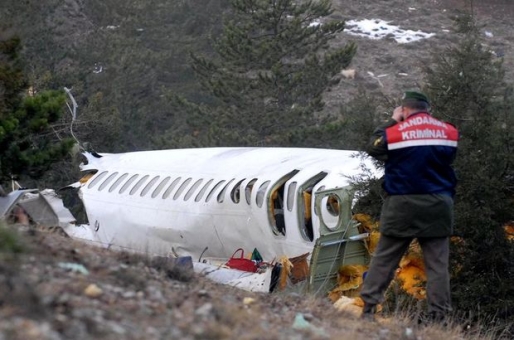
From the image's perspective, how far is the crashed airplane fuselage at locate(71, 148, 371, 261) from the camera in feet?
42.4

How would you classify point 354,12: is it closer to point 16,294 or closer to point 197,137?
point 197,137

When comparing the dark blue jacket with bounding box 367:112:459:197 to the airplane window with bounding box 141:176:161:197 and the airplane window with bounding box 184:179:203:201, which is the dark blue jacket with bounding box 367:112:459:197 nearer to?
the airplane window with bounding box 184:179:203:201

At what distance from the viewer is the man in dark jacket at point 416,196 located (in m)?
7.17

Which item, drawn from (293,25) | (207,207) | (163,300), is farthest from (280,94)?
(163,300)

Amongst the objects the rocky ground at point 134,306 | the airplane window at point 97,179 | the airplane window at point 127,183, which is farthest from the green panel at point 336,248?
the airplane window at point 97,179

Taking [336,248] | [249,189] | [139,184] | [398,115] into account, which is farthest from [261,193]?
[398,115]

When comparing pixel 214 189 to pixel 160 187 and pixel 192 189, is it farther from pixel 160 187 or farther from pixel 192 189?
pixel 160 187

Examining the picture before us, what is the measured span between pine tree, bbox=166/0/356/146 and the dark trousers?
21550 millimetres

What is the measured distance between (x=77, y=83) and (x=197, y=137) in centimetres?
491

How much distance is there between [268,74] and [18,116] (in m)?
18.4

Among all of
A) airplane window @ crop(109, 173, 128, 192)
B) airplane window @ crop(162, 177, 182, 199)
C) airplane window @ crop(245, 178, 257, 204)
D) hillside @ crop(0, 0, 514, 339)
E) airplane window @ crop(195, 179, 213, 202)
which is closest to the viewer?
hillside @ crop(0, 0, 514, 339)

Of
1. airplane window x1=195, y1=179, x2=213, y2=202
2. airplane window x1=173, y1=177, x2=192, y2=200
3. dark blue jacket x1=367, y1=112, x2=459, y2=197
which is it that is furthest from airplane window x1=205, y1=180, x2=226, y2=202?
dark blue jacket x1=367, y1=112, x2=459, y2=197

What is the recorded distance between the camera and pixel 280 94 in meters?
30.4

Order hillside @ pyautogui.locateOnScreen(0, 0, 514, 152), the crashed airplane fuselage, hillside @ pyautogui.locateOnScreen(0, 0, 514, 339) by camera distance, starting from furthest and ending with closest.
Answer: hillside @ pyautogui.locateOnScreen(0, 0, 514, 152) < the crashed airplane fuselage < hillside @ pyautogui.locateOnScreen(0, 0, 514, 339)
